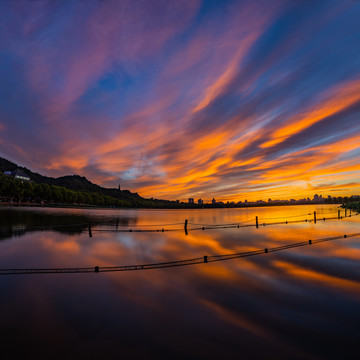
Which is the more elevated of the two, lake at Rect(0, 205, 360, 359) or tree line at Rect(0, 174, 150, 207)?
tree line at Rect(0, 174, 150, 207)

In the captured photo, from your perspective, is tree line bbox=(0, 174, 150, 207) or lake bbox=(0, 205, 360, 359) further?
tree line bbox=(0, 174, 150, 207)

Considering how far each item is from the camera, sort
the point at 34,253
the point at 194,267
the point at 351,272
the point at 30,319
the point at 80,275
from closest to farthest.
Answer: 1. the point at 30,319
2. the point at 80,275
3. the point at 351,272
4. the point at 194,267
5. the point at 34,253

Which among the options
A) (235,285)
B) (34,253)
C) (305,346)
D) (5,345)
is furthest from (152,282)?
(34,253)

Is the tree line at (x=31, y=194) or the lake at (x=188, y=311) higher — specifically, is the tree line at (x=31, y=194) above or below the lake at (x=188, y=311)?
above

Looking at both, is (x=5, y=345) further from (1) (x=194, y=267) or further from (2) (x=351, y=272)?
(2) (x=351, y=272)

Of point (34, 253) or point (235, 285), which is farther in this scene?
point (34, 253)

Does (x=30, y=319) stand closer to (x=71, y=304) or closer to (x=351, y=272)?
(x=71, y=304)

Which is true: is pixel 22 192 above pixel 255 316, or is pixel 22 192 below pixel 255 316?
above

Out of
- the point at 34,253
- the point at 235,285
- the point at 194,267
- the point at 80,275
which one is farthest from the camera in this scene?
the point at 34,253

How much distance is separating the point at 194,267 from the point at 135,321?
9.10 m

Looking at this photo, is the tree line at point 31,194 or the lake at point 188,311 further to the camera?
the tree line at point 31,194

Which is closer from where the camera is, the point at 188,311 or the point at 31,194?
the point at 188,311

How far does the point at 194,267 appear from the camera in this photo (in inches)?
704

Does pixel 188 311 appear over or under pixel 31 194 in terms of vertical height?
under
